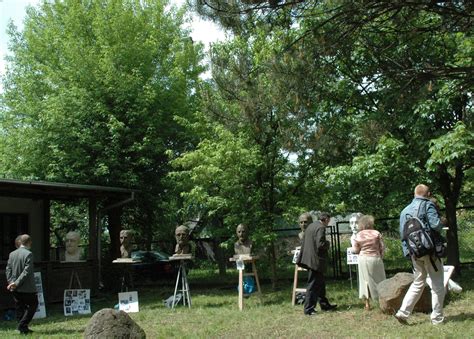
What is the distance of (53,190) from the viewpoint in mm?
14125

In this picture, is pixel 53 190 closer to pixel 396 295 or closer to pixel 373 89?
pixel 373 89

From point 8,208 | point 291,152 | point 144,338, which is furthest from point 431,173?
point 8,208

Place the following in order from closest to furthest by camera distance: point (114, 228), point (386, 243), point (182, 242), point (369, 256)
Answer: point (369, 256) → point (182, 242) → point (114, 228) → point (386, 243)

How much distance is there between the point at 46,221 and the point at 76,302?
19.5 feet

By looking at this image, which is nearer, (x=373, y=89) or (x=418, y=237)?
(x=418, y=237)

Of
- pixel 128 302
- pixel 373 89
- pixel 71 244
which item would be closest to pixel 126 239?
pixel 128 302

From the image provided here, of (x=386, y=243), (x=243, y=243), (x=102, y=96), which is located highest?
(x=102, y=96)

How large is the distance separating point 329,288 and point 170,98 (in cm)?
857

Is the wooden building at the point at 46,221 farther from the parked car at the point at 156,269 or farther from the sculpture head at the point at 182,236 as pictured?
the parked car at the point at 156,269

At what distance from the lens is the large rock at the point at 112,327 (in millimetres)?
7566

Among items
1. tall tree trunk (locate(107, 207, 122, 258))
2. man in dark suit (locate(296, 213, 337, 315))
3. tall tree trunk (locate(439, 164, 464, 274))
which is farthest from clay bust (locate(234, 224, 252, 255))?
tall tree trunk (locate(107, 207, 122, 258))

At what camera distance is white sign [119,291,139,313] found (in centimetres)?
1168

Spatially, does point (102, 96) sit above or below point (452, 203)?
above

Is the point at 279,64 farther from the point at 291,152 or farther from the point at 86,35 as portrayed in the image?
the point at 86,35
